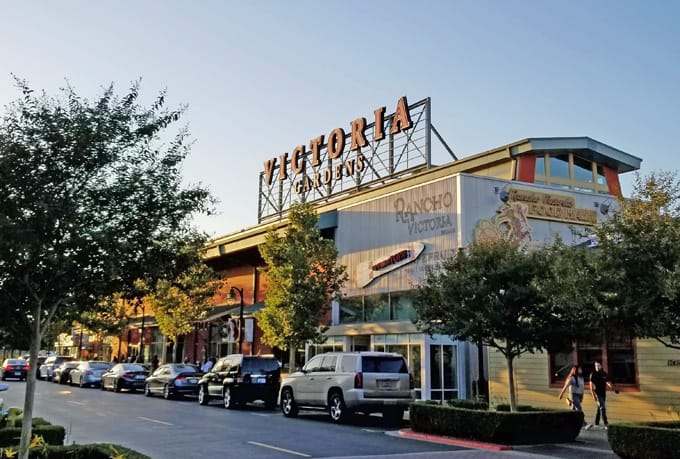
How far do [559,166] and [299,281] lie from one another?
14.5 metres

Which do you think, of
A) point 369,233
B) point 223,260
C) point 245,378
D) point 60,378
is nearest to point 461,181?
point 369,233

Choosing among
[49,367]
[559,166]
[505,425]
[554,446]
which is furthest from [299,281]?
[49,367]

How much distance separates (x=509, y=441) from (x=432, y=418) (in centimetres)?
210

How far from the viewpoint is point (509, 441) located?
48.2 feet

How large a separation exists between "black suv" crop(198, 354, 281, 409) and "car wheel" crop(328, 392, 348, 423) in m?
5.13

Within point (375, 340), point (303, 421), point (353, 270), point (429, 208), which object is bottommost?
point (303, 421)

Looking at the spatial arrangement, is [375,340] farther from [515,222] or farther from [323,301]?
[515,222]

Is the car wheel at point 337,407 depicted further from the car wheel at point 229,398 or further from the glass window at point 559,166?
the glass window at point 559,166

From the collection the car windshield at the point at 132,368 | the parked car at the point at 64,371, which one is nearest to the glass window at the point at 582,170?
the car windshield at the point at 132,368

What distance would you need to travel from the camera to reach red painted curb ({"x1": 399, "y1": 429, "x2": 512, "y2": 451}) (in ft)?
46.7

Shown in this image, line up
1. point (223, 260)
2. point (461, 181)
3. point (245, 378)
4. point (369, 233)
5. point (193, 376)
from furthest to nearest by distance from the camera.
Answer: point (223, 260) < point (369, 233) < point (193, 376) < point (461, 181) < point (245, 378)

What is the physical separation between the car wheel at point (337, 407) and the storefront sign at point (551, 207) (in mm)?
12845

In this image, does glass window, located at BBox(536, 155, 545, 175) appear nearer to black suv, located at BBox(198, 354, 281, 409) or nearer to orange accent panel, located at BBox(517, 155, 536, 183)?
orange accent panel, located at BBox(517, 155, 536, 183)

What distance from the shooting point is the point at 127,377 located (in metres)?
34.0
